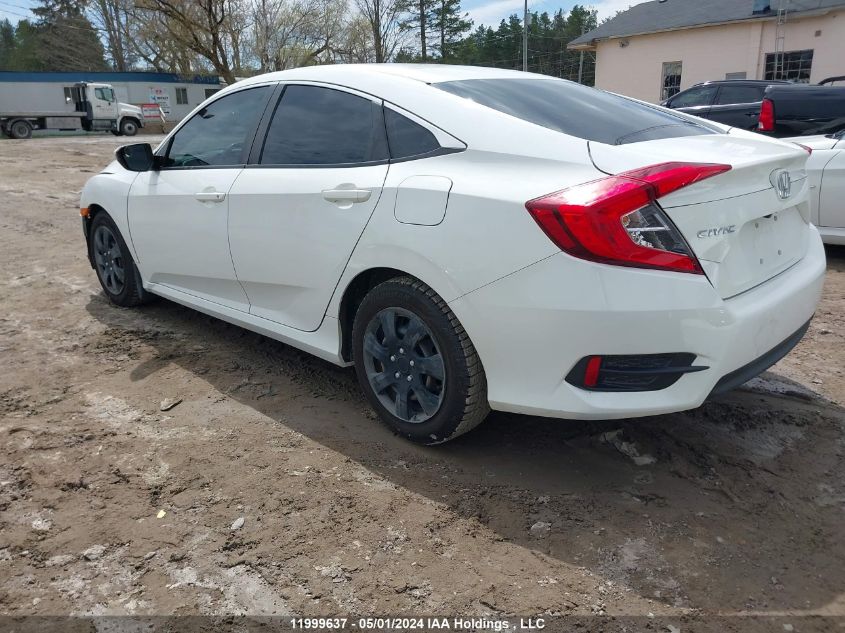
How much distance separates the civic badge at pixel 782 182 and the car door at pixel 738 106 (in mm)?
8836

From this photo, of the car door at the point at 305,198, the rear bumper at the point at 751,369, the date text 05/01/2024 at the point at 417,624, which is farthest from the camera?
the car door at the point at 305,198

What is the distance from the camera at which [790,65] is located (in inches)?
921

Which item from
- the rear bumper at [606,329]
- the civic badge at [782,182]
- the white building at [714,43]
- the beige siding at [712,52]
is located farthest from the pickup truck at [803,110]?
the beige siding at [712,52]

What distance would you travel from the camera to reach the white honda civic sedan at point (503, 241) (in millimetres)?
2336

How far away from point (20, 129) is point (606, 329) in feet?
116

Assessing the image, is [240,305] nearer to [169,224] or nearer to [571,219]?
[169,224]

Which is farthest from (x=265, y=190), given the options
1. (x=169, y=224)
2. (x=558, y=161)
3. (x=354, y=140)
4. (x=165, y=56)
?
(x=165, y=56)

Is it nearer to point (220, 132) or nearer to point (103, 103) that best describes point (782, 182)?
point (220, 132)

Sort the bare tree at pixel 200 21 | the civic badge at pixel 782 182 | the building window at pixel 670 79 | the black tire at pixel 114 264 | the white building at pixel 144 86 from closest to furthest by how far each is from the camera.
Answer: the civic badge at pixel 782 182 < the black tire at pixel 114 264 < the building window at pixel 670 79 < the bare tree at pixel 200 21 < the white building at pixel 144 86

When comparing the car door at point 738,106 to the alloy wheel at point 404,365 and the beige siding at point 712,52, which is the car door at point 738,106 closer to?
the alloy wheel at point 404,365

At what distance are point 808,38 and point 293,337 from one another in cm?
2522

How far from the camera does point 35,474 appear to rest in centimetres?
292

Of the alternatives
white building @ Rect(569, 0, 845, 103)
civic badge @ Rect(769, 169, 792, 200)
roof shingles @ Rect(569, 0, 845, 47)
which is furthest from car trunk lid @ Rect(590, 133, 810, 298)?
roof shingles @ Rect(569, 0, 845, 47)

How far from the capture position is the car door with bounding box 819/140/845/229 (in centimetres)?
579
